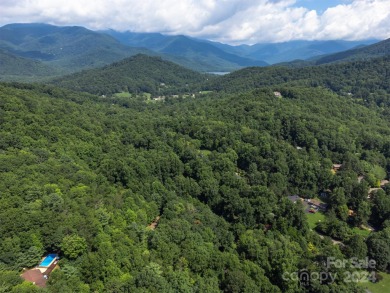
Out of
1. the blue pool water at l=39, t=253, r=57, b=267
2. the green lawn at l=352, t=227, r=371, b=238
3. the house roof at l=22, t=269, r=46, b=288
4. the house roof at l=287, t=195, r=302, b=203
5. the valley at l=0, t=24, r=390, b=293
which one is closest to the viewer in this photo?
the house roof at l=22, t=269, r=46, b=288

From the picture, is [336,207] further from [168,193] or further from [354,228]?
[168,193]

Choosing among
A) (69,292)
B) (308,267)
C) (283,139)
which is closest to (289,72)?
(283,139)

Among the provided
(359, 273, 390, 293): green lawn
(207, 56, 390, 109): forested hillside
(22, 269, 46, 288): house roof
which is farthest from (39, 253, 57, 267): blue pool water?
(207, 56, 390, 109): forested hillside

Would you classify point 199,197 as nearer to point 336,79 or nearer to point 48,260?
point 48,260

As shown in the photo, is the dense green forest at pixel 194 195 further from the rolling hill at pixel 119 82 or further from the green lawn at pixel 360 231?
the rolling hill at pixel 119 82

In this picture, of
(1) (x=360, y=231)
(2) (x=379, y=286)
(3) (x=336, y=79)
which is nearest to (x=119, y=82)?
(3) (x=336, y=79)

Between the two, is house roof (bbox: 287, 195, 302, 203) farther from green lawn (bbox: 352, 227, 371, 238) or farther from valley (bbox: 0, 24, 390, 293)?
green lawn (bbox: 352, 227, 371, 238)
